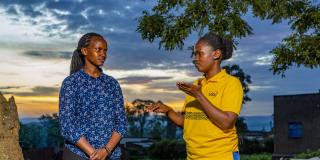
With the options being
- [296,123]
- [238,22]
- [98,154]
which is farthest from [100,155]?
[296,123]

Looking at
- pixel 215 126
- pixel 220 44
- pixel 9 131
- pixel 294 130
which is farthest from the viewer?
pixel 294 130

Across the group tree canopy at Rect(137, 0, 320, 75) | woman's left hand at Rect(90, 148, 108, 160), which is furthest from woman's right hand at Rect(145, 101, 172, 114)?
tree canopy at Rect(137, 0, 320, 75)

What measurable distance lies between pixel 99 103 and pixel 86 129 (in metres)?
0.22

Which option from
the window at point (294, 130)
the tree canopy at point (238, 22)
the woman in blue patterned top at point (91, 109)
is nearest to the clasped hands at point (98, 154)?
the woman in blue patterned top at point (91, 109)

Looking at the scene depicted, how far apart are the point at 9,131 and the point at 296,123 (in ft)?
132

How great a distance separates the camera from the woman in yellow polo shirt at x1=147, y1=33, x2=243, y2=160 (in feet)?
13.5

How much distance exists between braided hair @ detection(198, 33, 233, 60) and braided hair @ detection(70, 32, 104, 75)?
33.4 inches

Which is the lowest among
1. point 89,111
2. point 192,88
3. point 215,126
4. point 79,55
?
point 215,126

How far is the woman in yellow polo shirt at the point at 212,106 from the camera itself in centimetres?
410

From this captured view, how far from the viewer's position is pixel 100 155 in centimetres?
445

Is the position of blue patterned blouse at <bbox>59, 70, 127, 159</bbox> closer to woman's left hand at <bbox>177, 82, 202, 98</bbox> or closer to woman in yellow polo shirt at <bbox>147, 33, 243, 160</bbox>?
woman in yellow polo shirt at <bbox>147, 33, 243, 160</bbox>

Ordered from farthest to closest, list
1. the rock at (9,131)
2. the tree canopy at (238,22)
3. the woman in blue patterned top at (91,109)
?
the tree canopy at (238,22), the rock at (9,131), the woman in blue patterned top at (91,109)

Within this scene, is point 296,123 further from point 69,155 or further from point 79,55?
point 69,155

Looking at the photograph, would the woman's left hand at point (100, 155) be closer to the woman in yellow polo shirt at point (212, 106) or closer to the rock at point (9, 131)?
the woman in yellow polo shirt at point (212, 106)
